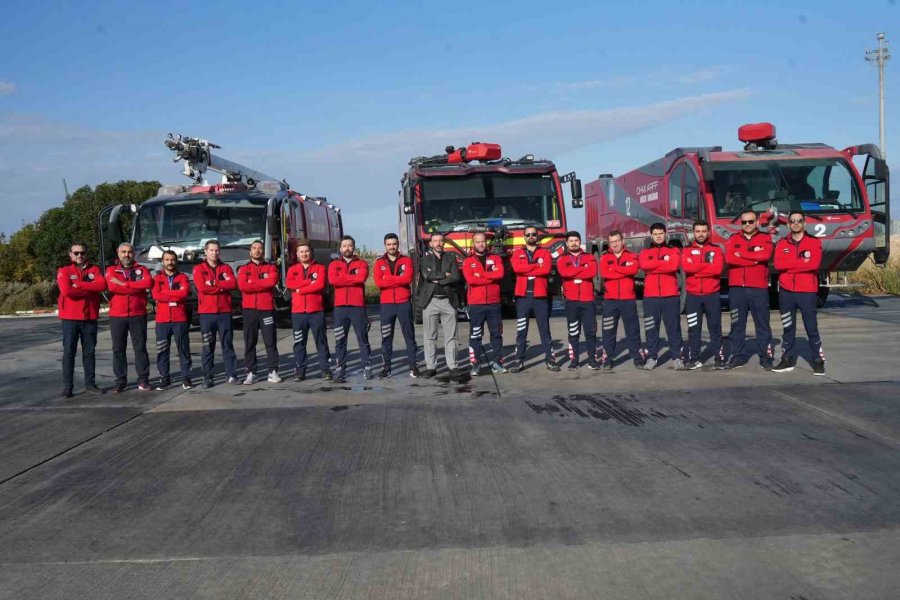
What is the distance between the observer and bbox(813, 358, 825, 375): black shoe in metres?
10.4

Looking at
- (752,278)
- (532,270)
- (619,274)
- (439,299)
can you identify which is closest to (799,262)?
(752,278)

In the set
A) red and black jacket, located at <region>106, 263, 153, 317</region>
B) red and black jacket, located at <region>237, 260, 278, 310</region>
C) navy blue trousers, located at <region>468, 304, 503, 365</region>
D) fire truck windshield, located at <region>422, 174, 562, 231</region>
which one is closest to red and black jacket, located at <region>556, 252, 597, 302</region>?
navy blue trousers, located at <region>468, 304, 503, 365</region>

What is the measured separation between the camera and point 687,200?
57.5ft

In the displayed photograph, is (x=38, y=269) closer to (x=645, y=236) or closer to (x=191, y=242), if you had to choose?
(x=191, y=242)

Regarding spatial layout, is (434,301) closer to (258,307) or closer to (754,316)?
(258,307)

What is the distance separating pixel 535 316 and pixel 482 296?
0.80 m

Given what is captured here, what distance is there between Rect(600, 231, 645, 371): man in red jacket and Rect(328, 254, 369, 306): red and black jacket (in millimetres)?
3137

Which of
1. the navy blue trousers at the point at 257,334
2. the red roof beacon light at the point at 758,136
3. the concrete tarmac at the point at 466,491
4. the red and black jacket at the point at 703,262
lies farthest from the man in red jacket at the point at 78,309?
the red roof beacon light at the point at 758,136

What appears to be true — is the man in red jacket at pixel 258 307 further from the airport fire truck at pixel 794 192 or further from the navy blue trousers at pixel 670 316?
the airport fire truck at pixel 794 192

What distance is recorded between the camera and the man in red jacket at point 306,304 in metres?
11.2

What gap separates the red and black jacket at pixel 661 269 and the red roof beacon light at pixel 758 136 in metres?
7.35

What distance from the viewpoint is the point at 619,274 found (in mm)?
11391

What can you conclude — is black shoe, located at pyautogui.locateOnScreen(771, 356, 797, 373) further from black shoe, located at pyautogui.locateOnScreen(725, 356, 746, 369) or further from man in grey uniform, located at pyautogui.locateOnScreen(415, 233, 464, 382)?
man in grey uniform, located at pyautogui.locateOnScreen(415, 233, 464, 382)

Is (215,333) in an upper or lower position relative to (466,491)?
upper
